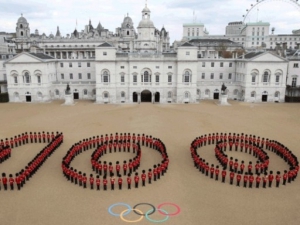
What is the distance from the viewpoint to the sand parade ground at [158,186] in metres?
15.9

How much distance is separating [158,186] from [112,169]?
3557 mm

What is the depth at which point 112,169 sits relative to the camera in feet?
68.9

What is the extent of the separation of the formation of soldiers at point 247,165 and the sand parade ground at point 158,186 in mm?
532

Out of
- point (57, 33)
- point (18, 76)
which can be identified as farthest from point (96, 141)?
point (57, 33)

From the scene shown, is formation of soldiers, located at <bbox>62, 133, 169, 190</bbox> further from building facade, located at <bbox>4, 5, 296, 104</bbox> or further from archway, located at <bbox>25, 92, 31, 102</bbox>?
archway, located at <bbox>25, 92, 31, 102</bbox>

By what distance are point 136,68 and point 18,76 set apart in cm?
2092

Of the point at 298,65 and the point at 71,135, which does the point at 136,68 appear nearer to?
the point at 71,135

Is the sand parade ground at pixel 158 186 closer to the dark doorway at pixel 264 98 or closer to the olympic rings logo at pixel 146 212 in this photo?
the olympic rings logo at pixel 146 212

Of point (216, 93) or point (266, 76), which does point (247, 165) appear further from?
point (266, 76)

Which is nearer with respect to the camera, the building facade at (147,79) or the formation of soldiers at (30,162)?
the formation of soldiers at (30,162)

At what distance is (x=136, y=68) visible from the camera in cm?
5291

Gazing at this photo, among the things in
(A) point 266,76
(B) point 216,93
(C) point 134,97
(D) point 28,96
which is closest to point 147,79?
(C) point 134,97

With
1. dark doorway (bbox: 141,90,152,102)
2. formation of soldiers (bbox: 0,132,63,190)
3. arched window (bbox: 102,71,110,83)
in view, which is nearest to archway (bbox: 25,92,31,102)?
arched window (bbox: 102,71,110,83)

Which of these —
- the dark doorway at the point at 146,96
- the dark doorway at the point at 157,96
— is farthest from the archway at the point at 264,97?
the dark doorway at the point at 146,96
